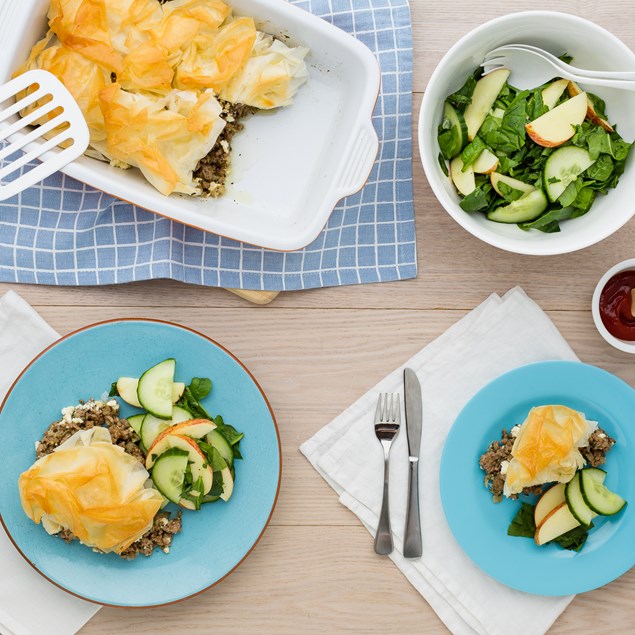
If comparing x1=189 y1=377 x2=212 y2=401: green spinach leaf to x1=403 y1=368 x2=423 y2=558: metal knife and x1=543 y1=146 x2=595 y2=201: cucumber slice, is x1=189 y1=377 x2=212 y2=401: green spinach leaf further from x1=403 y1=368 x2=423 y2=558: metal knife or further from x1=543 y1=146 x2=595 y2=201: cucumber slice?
x1=543 y1=146 x2=595 y2=201: cucumber slice

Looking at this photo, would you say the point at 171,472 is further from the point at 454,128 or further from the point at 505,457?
the point at 454,128

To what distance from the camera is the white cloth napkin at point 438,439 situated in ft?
4.87

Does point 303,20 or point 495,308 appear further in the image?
point 495,308

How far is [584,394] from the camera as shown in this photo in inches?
57.2

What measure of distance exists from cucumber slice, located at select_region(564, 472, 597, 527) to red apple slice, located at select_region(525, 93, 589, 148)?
0.65 meters

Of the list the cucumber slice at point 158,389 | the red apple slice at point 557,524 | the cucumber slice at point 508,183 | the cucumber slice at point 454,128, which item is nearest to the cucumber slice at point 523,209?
the cucumber slice at point 508,183

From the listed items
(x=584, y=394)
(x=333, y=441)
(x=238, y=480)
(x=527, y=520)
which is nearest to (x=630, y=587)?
(x=527, y=520)

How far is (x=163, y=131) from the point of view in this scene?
4.28ft

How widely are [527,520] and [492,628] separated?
232mm

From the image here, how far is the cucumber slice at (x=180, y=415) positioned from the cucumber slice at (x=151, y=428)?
1cm

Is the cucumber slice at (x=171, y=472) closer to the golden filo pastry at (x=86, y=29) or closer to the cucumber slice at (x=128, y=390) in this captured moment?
the cucumber slice at (x=128, y=390)

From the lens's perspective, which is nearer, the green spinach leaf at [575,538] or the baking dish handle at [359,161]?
the baking dish handle at [359,161]

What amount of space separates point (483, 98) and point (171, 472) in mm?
896

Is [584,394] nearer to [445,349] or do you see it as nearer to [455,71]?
[445,349]
